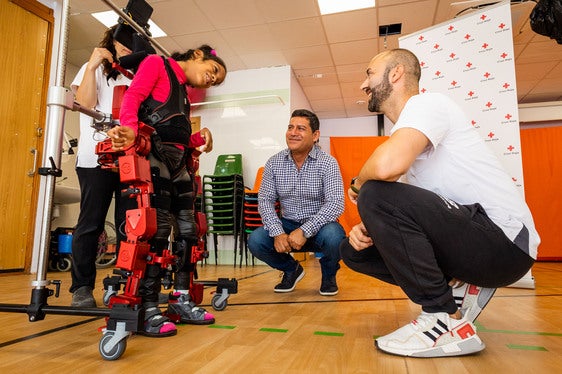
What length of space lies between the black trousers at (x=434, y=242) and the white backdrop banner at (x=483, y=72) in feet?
6.31

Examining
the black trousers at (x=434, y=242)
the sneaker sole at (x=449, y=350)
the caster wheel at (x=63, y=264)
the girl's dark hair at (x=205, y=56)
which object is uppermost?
the girl's dark hair at (x=205, y=56)

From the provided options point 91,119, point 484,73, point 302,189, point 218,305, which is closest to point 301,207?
point 302,189

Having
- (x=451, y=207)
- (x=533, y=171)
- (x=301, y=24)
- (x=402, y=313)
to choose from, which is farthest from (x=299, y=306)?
(x=533, y=171)

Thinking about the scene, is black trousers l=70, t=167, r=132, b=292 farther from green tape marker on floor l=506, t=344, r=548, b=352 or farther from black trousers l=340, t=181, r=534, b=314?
green tape marker on floor l=506, t=344, r=548, b=352

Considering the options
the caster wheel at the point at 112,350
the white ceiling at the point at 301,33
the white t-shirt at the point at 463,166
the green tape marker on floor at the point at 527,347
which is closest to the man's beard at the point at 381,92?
the white t-shirt at the point at 463,166

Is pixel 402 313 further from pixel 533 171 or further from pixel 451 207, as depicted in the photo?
pixel 533 171

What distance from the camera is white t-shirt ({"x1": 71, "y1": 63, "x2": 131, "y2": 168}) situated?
175cm

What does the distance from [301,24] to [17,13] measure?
9.60ft

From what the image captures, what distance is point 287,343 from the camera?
3.87ft

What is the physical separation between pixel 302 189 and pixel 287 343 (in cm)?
137

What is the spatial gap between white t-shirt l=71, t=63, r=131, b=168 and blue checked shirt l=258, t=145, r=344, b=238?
41.9 inches

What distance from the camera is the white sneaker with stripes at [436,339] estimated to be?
1.05 meters

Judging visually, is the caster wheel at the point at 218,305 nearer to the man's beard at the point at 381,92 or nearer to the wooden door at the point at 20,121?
the man's beard at the point at 381,92

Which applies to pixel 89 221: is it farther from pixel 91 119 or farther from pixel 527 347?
pixel 527 347
